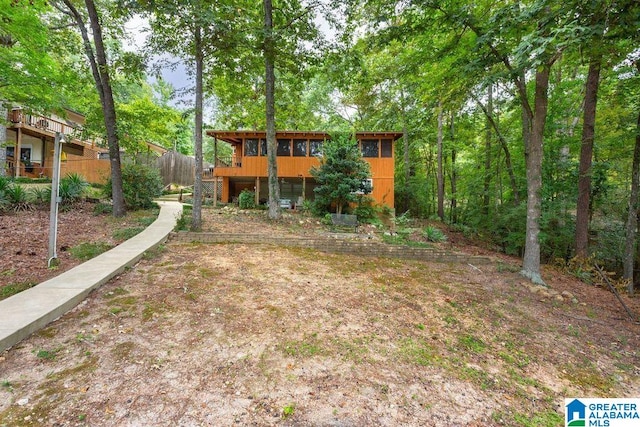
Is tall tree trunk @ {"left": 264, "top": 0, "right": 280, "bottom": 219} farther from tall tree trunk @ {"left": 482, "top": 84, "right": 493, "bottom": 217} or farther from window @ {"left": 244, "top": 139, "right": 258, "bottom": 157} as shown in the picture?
tall tree trunk @ {"left": 482, "top": 84, "right": 493, "bottom": 217}

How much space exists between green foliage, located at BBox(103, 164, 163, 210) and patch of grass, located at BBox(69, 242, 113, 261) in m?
4.64

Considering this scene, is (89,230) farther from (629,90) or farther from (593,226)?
(593,226)

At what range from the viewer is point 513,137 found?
1192 cm

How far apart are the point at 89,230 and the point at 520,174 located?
14.7 meters

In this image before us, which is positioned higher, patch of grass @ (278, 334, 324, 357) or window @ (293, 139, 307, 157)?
window @ (293, 139, 307, 157)

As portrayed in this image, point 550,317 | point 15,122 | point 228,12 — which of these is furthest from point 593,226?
point 15,122

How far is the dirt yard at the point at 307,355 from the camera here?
2043 millimetres

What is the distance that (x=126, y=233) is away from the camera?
6922mm

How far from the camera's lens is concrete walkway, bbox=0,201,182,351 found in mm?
2688

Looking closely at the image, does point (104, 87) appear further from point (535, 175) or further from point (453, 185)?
point (453, 185)

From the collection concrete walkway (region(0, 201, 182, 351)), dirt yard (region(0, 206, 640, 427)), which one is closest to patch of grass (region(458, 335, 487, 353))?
dirt yard (region(0, 206, 640, 427))

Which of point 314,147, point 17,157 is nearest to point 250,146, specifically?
point 314,147

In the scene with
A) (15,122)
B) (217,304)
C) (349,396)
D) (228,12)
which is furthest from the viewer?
(15,122)
